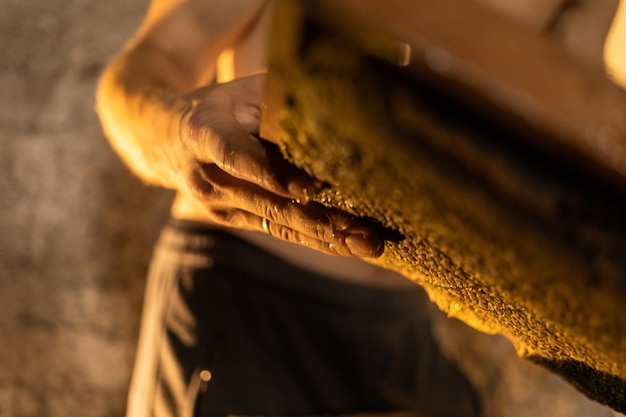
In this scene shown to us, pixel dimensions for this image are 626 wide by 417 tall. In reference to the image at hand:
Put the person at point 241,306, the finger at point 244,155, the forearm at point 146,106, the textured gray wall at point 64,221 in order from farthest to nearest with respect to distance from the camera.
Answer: the textured gray wall at point 64,221 < the person at point 241,306 < the forearm at point 146,106 < the finger at point 244,155

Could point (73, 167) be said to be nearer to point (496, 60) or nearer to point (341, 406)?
point (341, 406)

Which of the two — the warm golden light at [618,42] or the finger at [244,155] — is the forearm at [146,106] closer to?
the finger at [244,155]

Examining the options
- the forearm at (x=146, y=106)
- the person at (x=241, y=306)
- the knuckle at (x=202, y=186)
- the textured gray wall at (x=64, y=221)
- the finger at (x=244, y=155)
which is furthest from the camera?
the textured gray wall at (x=64, y=221)

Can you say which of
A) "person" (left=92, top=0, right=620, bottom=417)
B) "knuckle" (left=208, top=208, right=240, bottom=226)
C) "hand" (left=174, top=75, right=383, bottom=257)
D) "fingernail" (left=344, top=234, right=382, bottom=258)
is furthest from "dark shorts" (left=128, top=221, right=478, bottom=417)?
"fingernail" (left=344, top=234, right=382, bottom=258)

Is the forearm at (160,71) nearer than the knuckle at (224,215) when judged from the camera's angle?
No

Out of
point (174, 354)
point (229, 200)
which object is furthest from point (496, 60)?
point (174, 354)

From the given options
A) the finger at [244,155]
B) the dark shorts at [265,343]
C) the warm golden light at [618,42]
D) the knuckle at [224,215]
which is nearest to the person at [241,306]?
the dark shorts at [265,343]

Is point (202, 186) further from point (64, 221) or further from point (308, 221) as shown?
point (64, 221)

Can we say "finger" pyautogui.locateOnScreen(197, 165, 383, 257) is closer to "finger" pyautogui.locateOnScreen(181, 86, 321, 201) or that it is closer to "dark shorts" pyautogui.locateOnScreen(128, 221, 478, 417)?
"finger" pyautogui.locateOnScreen(181, 86, 321, 201)

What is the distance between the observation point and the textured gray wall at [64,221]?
1.72m

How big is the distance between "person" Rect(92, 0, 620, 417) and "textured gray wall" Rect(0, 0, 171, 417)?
524 millimetres

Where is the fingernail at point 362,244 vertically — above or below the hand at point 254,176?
below

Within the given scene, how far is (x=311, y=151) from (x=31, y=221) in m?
1.67

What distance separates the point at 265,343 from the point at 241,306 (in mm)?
97
